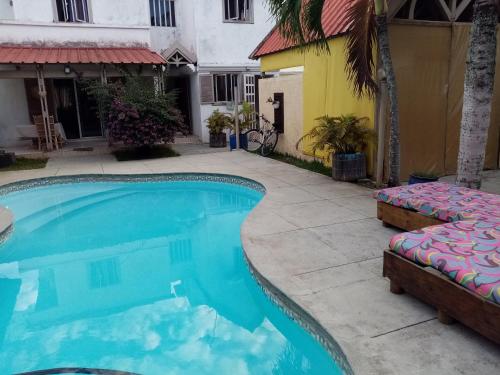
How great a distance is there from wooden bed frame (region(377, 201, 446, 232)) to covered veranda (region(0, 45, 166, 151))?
9.73m

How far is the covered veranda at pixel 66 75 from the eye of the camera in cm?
1269

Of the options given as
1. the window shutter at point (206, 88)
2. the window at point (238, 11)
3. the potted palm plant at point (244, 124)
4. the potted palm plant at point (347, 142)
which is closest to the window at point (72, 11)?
the window shutter at point (206, 88)

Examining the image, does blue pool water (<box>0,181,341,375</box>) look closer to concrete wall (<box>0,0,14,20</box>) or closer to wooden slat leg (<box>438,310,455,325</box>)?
wooden slat leg (<box>438,310,455,325</box>)

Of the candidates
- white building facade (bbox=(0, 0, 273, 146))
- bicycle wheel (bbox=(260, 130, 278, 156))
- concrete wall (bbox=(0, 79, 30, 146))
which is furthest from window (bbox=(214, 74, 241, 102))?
concrete wall (bbox=(0, 79, 30, 146))

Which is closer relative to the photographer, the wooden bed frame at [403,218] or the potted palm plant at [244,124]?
the wooden bed frame at [403,218]

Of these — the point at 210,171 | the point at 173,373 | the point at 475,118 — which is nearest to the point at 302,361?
the point at 173,373

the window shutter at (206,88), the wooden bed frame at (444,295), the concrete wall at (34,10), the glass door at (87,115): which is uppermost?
the concrete wall at (34,10)

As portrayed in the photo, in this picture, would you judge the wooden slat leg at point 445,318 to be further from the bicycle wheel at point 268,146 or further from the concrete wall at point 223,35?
the concrete wall at point 223,35

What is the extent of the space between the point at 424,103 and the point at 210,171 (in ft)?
16.6

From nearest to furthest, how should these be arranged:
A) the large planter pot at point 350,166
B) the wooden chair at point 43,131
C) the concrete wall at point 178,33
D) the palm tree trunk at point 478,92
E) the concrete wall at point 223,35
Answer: the palm tree trunk at point 478,92
the large planter pot at point 350,166
the wooden chair at point 43,131
the concrete wall at point 223,35
the concrete wall at point 178,33

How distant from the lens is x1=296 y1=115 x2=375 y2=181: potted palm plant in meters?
8.06

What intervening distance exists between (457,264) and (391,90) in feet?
14.5

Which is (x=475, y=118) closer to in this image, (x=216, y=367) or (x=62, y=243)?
(x=216, y=367)

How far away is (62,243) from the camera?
6832 mm
